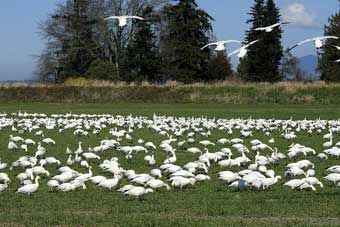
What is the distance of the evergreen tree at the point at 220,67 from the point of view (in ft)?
304

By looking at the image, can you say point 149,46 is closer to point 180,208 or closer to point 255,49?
point 255,49

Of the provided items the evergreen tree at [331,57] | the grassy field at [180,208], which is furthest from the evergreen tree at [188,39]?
the grassy field at [180,208]

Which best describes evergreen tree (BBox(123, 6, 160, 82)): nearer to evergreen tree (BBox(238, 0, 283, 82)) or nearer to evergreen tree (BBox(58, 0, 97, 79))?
evergreen tree (BBox(58, 0, 97, 79))

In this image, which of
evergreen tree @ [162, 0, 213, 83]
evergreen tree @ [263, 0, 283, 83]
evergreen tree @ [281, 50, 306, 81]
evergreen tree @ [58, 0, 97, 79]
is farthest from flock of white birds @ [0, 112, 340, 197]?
evergreen tree @ [281, 50, 306, 81]

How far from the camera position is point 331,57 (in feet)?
290

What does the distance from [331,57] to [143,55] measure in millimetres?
24760

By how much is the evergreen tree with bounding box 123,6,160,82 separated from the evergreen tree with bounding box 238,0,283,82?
1227cm

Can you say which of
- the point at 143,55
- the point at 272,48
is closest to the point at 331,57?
the point at 272,48

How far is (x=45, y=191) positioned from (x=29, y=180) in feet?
2.35

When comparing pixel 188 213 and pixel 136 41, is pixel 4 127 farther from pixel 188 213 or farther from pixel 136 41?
pixel 136 41

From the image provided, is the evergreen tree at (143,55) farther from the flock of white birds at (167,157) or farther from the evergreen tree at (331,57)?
the flock of white birds at (167,157)

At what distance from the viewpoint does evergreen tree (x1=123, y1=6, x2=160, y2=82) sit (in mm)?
85688

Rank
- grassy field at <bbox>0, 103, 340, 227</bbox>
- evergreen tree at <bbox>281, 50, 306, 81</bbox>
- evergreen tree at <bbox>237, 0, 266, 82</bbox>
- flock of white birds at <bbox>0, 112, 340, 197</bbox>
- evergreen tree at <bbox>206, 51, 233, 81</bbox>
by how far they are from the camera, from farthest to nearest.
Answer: evergreen tree at <bbox>281, 50, 306, 81</bbox>, evergreen tree at <bbox>206, 51, 233, 81</bbox>, evergreen tree at <bbox>237, 0, 266, 82</bbox>, flock of white birds at <bbox>0, 112, 340, 197</bbox>, grassy field at <bbox>0, 103, 340, 227</bbox>

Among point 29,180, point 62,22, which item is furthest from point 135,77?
point 29,180
